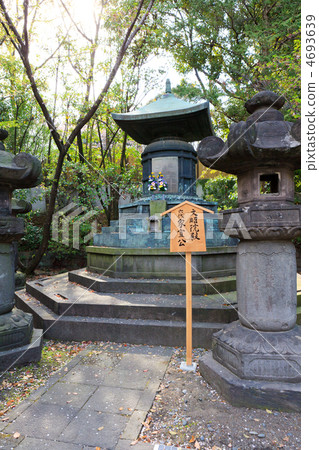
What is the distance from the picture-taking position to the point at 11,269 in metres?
3.77

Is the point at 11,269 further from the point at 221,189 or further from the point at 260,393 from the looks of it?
the point at 221,189

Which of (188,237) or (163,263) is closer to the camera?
(188,237)

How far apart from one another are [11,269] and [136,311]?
6.34 ft

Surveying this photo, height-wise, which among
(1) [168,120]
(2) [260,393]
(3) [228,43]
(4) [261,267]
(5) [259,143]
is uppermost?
(3) [228,43]

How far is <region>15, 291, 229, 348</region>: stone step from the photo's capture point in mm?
4012

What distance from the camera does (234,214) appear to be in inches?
122

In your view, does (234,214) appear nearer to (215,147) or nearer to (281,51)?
(215,147)

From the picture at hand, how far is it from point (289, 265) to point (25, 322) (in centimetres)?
337

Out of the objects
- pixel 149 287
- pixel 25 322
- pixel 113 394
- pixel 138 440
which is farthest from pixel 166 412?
pixel 149 287

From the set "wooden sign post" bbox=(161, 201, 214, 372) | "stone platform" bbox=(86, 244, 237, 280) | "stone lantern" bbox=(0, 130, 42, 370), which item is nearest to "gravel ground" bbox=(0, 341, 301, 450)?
"stone lantern" bbox=(0, 130, 42, 370)

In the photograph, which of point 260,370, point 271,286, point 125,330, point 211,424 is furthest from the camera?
point 125,330

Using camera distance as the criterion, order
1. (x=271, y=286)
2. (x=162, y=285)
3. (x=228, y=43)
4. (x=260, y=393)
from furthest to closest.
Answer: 1. (x=228, y=43)
2. (x=162, y=285)
3. (x=271, y=286)
4. (x=260, y=393)

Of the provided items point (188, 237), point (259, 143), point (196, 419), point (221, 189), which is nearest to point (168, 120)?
point (188, 237)

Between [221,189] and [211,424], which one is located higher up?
[221,189]
